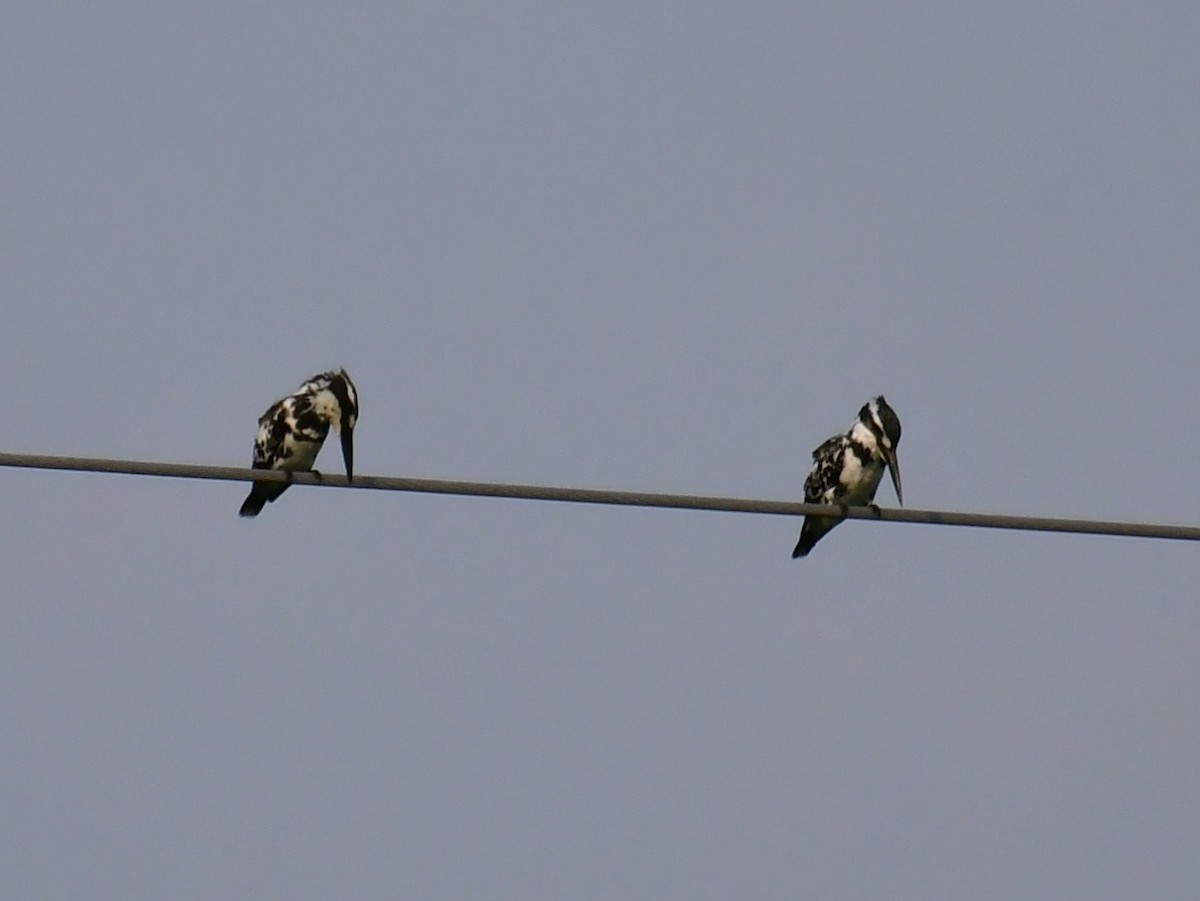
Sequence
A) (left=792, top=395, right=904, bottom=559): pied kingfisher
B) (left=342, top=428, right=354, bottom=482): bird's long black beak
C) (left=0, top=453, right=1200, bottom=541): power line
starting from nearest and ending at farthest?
(left=0, top=453, right=1200, bottom=541): power line
(left=342, top=428, right=354, bottom=482): bird's long black beak
(left=792, top=395, right=904, bottom=559): pied kingfisher

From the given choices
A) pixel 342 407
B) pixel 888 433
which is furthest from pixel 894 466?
pixel 342 407

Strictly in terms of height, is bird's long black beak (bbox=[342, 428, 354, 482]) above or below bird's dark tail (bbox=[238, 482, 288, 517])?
above

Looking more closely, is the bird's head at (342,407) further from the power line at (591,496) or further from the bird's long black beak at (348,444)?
the power line at (591,496)

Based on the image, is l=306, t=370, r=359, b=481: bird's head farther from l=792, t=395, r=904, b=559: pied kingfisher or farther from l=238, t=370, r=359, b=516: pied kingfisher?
l=792, t=395, r=904, b=559: pied kingfisher

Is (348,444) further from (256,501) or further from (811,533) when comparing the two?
(811,533)

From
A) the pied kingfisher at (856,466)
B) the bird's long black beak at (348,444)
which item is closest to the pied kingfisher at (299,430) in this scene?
the bird's long black beak at (348,444)

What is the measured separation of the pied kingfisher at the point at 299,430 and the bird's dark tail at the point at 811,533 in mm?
2922

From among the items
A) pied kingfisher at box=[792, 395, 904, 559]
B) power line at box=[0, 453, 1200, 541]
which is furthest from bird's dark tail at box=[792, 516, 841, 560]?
power line at box=[0, 453, 1200, 541]

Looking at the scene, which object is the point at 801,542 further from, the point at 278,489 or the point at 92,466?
the point at 92,466

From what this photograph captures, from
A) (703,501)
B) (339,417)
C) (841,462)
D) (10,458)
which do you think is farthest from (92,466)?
(841,462)

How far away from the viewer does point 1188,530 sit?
8.88 meters

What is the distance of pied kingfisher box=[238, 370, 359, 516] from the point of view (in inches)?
531

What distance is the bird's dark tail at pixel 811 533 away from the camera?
1424cm

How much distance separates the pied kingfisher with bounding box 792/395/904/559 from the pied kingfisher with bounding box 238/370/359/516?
9.46 ft
